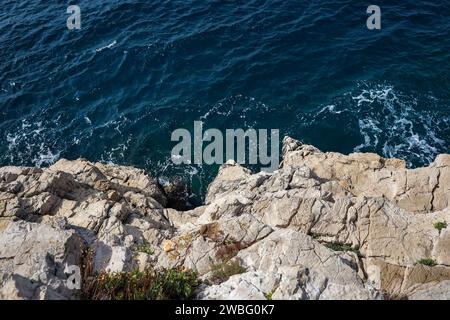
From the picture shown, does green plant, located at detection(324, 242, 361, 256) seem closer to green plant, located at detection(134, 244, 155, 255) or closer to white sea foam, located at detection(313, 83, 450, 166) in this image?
green plant, located at detection(134, 244, 155, 255)

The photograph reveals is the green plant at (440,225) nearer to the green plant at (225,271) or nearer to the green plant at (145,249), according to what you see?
the green plant at (225,271)

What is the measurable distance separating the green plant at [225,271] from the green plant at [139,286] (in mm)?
1192

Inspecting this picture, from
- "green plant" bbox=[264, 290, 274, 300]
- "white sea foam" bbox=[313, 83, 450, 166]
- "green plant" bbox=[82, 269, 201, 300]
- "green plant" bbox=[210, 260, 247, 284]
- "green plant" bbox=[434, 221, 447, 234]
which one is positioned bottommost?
"white sea foam" bbox=[313, 83, 450, 166]

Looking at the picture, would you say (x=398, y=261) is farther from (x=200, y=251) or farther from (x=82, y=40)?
(x=82, y=40)

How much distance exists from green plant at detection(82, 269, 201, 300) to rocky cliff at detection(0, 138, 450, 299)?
→ 2.03 feet

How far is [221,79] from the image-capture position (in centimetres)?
3941

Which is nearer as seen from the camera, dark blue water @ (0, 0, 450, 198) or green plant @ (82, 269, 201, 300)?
green plant @ (82, 269, 201, 300)

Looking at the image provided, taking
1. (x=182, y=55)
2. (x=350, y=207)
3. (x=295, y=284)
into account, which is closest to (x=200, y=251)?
(x=295, y=284)

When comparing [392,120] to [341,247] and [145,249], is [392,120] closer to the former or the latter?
[341,247]

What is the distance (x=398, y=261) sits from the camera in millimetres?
20062

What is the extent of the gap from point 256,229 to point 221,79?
2200 cm

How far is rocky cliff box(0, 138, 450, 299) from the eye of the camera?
632 inches

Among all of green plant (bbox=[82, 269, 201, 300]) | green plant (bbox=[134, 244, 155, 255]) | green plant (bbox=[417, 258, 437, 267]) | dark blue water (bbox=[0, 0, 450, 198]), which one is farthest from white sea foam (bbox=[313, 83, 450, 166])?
green plant (bbox=[82, 269, 201, 300])

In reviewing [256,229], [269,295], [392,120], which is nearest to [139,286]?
[269,295]
